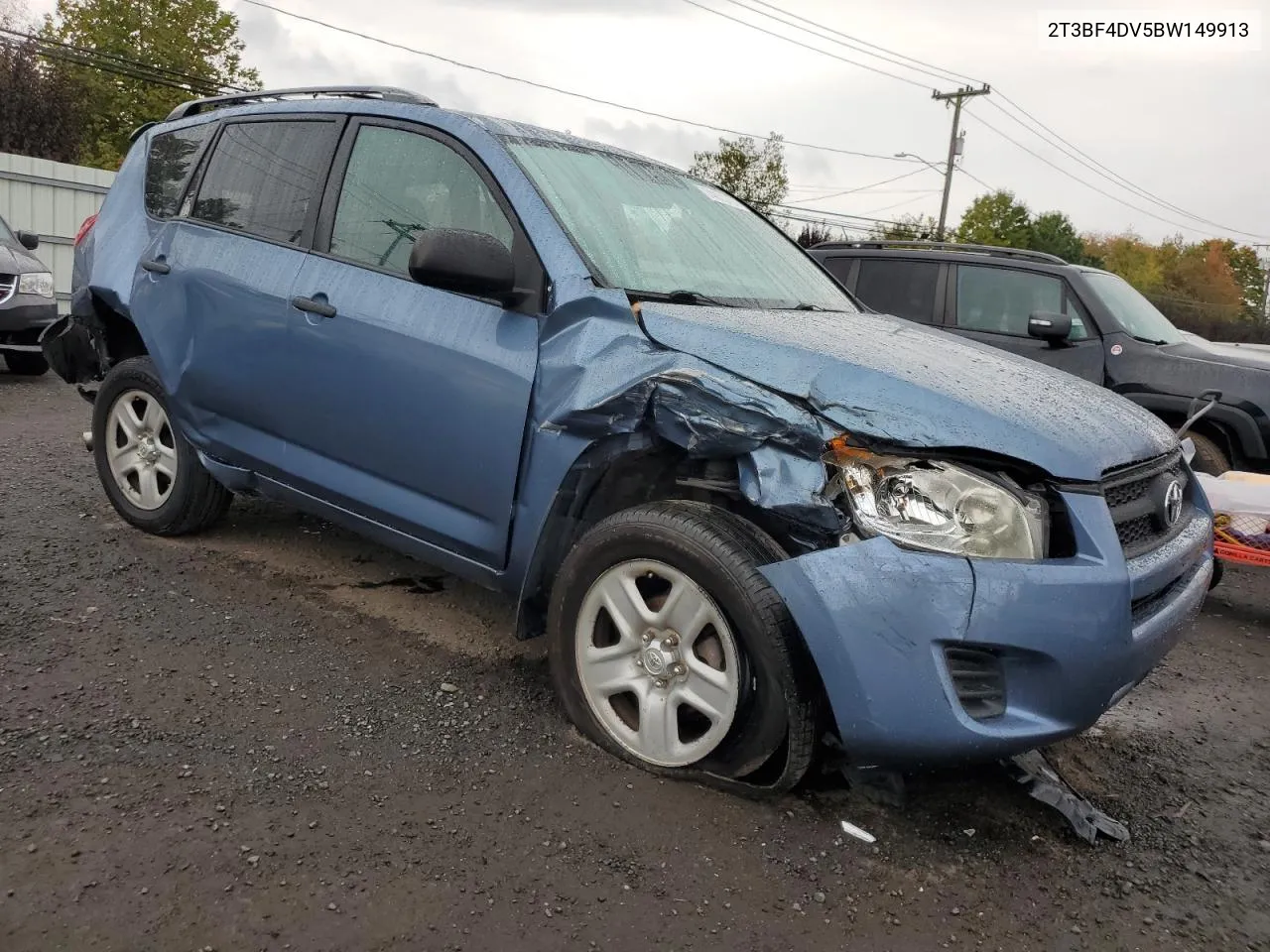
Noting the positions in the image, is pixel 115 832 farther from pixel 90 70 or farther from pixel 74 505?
pixel 90 70

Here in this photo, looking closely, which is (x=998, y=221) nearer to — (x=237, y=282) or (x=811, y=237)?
(x=811, y=237)

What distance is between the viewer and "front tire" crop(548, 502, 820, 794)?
8.20ft

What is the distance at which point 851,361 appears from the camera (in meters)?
2.68

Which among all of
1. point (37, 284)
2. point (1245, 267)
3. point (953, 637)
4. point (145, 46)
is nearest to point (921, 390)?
point (953, 637)

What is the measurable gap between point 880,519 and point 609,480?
2.72 ft

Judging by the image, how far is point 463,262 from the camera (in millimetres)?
2893

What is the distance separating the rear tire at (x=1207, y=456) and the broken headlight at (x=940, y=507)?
4.23 m

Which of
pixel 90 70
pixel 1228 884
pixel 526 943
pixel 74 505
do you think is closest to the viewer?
pixel 526 943

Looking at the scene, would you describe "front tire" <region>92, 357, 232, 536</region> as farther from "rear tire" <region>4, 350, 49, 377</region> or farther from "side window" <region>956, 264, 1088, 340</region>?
"rear tire" <region>4, 350, 49, 377</region>

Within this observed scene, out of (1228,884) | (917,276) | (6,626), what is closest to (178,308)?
(6,626)

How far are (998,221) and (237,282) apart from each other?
6979cm

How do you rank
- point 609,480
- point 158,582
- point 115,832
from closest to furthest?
point 115,832
point 609,480
point 158,582

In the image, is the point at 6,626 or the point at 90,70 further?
the point at 90,70

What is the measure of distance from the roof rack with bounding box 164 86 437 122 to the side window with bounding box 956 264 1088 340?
15.3 feet
